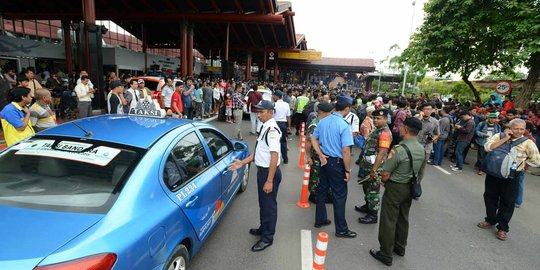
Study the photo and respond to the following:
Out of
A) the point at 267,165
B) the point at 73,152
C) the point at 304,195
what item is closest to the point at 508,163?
the point at 304,195

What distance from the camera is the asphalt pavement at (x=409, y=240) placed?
331 centimetres

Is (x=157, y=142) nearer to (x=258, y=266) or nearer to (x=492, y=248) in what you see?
(x=258, y=266)

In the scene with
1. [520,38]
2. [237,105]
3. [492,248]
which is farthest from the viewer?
[520,38]

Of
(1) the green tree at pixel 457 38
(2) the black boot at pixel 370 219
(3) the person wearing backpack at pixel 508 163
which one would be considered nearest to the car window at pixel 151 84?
(2) the black boot at pixel 370 219

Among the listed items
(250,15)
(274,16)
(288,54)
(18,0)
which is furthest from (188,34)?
(288,54)

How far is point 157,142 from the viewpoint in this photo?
2.52 meters

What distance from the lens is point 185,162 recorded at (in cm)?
286

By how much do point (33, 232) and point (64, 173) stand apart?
62cm

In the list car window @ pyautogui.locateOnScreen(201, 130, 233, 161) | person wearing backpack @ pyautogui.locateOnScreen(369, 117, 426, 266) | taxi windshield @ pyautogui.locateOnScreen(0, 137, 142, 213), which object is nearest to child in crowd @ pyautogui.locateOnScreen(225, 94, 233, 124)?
car window @ pyautogui.locateOnScreen(201, 130, 233, 161)

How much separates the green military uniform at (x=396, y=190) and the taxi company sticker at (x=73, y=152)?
270cm

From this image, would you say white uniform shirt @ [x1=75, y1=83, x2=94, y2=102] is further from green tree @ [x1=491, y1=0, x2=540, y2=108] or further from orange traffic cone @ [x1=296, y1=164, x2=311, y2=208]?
green tree @ [x1=491, y1=0, x2=540, y2=108]

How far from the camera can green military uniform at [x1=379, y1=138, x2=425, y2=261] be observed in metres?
3.17

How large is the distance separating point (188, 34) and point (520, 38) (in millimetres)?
16601

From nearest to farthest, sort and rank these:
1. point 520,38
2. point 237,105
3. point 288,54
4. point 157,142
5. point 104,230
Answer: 1. point 104,230
2. point 157,142
3. point 237,105
4. point 520,38
5. point 288,54
